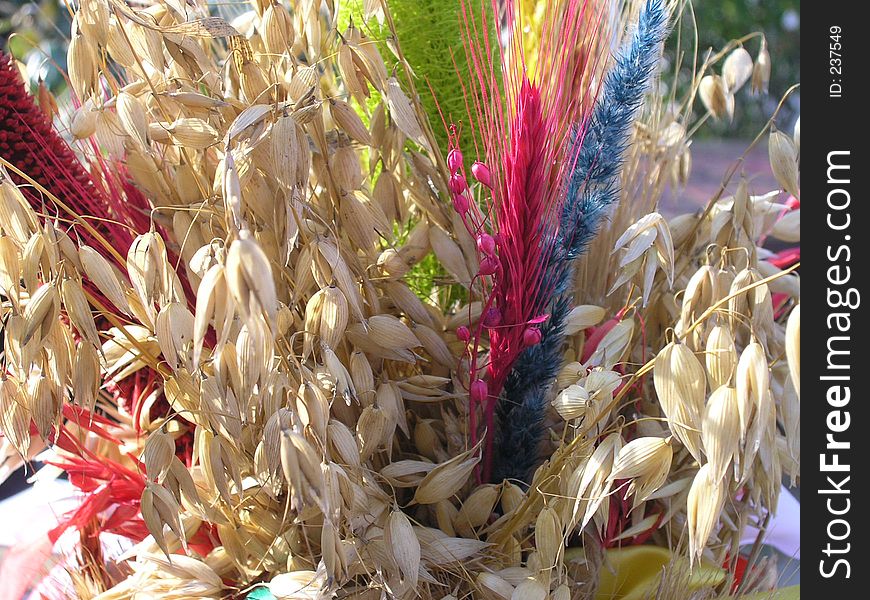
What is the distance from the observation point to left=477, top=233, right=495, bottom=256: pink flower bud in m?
0.36

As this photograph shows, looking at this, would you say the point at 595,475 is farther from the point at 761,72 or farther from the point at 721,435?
the point at 761,72

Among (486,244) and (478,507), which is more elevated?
(486,244)

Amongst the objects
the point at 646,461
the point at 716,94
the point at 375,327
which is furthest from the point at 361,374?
the point at 716,94

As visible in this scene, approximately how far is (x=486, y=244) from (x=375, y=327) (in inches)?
2.3

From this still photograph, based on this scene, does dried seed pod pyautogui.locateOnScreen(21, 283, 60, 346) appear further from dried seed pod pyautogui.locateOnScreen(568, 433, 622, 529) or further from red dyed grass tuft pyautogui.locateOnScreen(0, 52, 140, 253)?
dried seed pod pyautogui.locateOnScreen(568, 433, 622, 529)

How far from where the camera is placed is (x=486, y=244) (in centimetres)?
37

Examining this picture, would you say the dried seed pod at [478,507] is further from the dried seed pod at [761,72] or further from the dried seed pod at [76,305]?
the dried seed pod at [761,72]

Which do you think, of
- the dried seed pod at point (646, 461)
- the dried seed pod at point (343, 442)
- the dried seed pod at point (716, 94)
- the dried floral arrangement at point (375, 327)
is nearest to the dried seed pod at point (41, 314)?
the dried floral arrangement at point (375, 327)

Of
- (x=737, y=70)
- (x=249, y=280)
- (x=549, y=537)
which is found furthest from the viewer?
(x=737, y=70)

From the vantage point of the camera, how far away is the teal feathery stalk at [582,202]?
0.35 m

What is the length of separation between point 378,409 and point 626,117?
0.16 m

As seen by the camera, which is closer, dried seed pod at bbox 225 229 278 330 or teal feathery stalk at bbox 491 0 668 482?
dried seed pod at bbox 225 229 278 330
